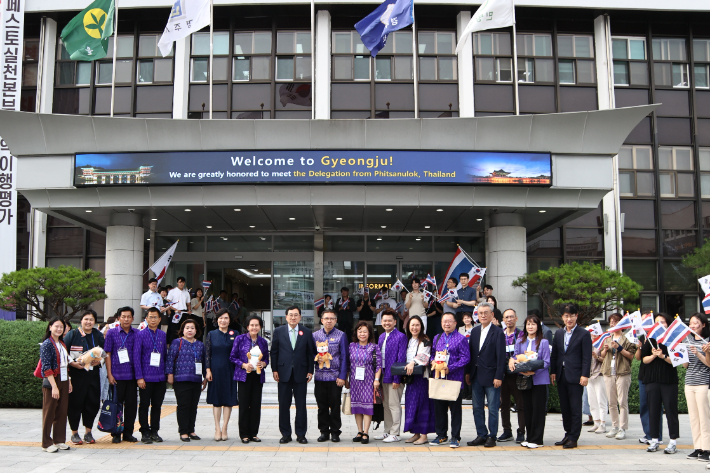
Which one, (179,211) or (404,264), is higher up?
(179,211)

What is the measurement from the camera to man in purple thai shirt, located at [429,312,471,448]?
338 inches

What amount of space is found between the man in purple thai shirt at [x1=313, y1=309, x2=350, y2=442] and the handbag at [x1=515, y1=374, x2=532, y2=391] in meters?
2.41

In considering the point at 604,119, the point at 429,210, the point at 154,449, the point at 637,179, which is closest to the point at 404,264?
the point at 429,210

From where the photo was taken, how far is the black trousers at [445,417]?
8523mm

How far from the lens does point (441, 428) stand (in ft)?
28.5

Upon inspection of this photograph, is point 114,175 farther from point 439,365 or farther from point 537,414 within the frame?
point 537,414

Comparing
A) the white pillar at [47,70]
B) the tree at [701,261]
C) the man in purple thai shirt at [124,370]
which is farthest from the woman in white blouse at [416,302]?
the white pillar at [47,70]

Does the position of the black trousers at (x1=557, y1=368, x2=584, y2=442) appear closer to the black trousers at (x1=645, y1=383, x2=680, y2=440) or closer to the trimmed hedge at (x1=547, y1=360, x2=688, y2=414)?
the black trousers at (x1=645, y1=383, x2=680, y2=440)

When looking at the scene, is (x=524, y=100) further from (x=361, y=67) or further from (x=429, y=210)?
(x=429, y=210)

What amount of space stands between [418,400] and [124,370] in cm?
410

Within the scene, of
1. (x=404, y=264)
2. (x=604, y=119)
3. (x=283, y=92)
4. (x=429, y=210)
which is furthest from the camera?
(x=283, y=92)

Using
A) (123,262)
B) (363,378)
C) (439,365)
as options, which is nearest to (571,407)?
(439,365)

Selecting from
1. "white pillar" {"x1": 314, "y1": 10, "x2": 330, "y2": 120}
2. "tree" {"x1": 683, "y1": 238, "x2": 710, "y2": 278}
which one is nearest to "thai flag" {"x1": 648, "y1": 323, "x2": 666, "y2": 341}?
"tree" {"x1": 683, "y1": 238, "x2": 710, "y2": 278}

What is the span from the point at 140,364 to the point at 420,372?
3.89 metres
